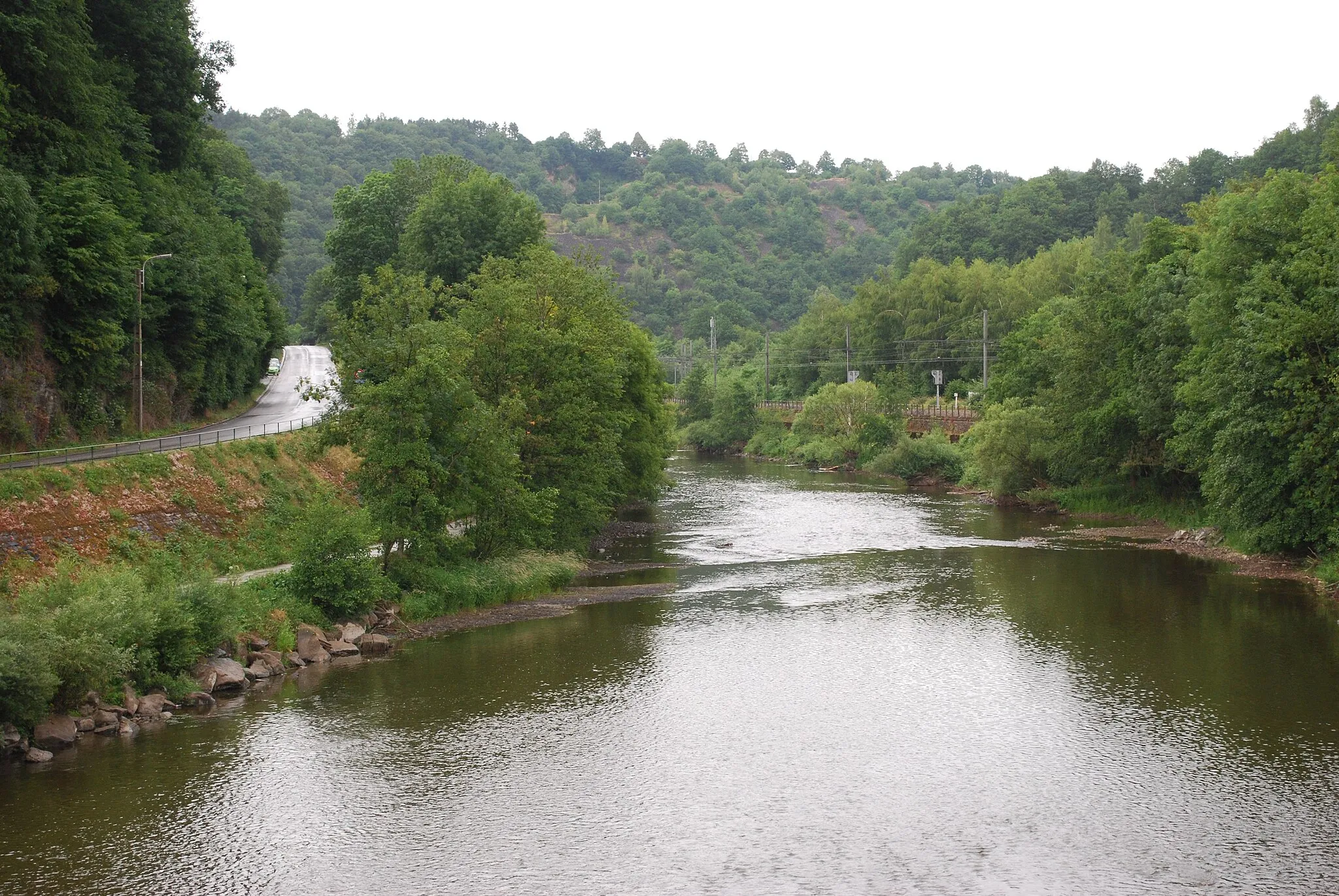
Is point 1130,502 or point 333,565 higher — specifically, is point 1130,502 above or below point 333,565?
below

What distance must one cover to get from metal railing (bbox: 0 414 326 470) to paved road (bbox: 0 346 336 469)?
0.07 feet

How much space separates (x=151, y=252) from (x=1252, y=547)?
47.8m

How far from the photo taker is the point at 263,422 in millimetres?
57875

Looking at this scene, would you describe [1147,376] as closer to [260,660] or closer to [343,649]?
[343,649]

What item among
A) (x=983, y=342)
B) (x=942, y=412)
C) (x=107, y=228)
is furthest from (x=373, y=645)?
(x=983, y=342)

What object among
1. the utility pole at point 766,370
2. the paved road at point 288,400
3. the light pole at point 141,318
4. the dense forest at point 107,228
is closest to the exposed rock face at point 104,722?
the paved road at point 288,400

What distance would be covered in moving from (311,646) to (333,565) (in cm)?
282

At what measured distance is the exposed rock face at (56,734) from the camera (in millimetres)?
23906

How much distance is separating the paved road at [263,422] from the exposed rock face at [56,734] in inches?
476

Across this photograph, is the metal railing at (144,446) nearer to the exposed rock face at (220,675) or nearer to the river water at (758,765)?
the exposed rock face at (220,675)

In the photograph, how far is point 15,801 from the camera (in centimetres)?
2141

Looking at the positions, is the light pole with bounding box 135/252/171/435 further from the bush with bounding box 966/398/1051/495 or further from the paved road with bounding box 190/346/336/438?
the bush with bounding box 966/398/1051/495

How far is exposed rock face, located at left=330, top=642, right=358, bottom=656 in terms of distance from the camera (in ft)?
107

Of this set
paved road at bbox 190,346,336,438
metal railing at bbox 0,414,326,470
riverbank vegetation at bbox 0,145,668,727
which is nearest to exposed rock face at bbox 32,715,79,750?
riverbank vegetation at bbox 0,145,668,727
